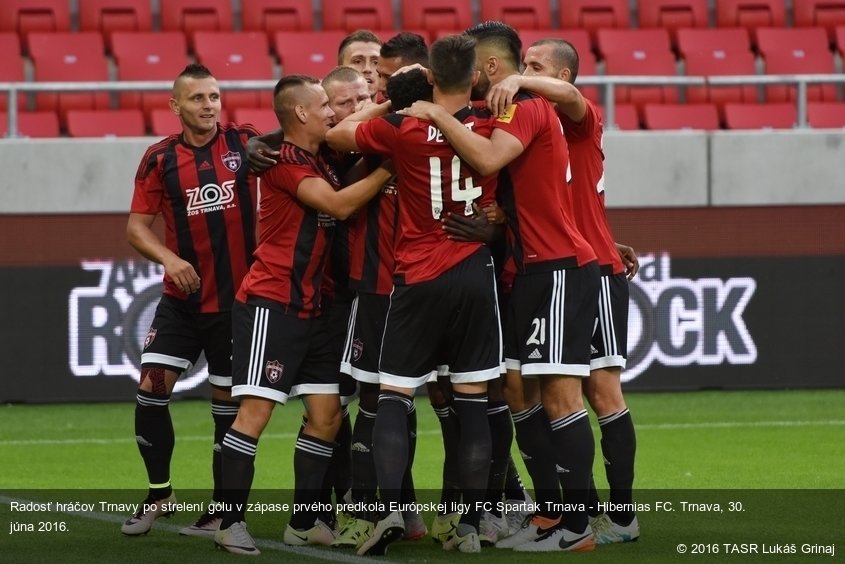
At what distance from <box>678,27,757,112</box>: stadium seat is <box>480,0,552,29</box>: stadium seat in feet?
4.91

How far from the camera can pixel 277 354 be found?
6.01 meters

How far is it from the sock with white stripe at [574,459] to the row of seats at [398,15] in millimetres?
9881

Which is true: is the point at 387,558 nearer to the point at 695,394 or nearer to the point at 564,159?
the point at 564,159

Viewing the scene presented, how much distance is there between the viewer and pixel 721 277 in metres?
11.8

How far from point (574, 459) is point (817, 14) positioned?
11710mm

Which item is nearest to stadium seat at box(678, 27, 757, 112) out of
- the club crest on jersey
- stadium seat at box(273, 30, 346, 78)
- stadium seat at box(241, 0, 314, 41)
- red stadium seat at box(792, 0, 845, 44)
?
red stadium seat at box(792, 0, 845, 44)

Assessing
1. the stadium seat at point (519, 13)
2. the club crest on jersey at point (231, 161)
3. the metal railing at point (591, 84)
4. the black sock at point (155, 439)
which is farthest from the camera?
the stadium seat at point (519, 13)

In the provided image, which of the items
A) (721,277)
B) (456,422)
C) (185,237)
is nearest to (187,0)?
(721,277)

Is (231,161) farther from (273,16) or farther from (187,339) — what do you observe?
(273,16)

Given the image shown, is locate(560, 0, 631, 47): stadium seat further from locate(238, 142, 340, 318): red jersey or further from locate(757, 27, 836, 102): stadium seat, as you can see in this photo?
locate(238, 142, 340, 318): red jersey

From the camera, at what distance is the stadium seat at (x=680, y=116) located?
14.3m

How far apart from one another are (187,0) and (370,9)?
1.96 meters

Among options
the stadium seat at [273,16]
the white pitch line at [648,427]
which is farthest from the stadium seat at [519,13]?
the white pitch line at [648,427]

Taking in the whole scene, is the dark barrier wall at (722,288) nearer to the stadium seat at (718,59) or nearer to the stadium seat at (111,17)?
the stadium seat at (718,59)
